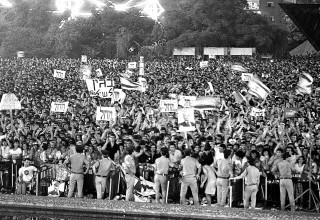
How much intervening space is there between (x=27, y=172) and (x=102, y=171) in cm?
170

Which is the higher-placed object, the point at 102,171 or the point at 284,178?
the point at 102,171

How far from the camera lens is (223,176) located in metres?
16.4

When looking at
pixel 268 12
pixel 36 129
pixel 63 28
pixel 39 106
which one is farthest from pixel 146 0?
pixel 36 129

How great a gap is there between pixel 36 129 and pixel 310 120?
7.42 m

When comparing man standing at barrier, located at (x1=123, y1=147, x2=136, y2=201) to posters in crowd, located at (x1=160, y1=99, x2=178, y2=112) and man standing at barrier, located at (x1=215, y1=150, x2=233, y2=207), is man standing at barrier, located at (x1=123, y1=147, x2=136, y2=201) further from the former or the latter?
posters in crowd, located at (x1=160, y1=99, x2=178, y2=112)

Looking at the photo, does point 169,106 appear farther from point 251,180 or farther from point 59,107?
point 251,180

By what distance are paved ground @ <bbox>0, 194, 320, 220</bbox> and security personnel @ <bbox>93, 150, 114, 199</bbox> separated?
56 centimetres

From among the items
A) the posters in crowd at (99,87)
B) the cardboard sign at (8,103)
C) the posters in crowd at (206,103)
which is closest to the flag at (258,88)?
the posters in crowd at (206,103)

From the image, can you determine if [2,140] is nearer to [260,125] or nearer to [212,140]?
[212,140]

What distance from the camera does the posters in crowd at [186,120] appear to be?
19.0 meters

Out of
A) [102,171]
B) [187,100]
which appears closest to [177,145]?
[102,171]

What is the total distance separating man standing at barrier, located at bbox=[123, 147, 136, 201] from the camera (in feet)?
55.3

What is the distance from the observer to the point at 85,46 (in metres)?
80.9

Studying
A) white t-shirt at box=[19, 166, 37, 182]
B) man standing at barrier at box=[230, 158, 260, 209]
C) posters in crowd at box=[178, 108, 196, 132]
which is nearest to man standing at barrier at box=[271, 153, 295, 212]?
man standing at barrier at box=[230, 158, 260, 209]
